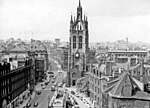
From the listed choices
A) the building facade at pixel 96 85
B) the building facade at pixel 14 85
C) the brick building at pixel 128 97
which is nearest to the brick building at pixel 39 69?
the building facade at pixel 14 85

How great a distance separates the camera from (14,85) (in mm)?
57094

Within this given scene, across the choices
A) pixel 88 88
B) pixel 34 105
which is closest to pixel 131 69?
pixel 88 88

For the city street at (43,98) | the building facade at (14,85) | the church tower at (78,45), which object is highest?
the church tower at (78,45)

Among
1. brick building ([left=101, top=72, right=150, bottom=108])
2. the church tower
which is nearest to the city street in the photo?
the church tower

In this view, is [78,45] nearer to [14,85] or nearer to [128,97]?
[14,85]

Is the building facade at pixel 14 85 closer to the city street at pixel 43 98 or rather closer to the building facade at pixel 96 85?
the city street at pixel 43 98

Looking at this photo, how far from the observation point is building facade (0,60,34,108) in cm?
4931

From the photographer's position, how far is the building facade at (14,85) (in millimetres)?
49312

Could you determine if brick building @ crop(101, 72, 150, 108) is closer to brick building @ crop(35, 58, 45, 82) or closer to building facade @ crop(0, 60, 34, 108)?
building facade @ crop(0, 60, 34, 108)

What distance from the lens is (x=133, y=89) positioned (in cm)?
3994

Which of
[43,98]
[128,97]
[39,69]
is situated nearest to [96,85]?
[43,98]

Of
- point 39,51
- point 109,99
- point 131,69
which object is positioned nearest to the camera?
point 109,99

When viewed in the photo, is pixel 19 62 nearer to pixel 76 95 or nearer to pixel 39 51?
pixel 76 95

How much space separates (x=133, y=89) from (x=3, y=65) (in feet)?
90.6
